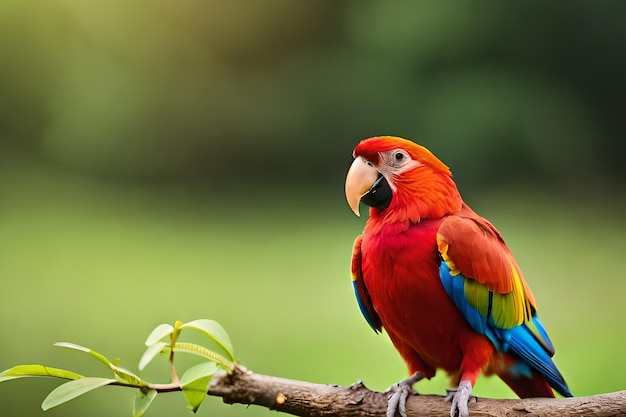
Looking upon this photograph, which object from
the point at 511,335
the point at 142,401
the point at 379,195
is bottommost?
the point at 142,401

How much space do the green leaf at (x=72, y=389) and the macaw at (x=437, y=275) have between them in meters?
0.44

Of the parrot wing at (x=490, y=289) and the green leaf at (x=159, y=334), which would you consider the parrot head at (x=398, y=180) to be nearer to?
the parrot wing at (x=490, y=289)

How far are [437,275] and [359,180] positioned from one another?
0.18 meters

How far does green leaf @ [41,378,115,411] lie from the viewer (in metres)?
0.77

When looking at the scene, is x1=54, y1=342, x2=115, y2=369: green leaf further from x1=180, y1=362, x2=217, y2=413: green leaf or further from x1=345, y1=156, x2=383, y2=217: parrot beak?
x1=345, y1=156, x2=383, y2=217: parrot beak

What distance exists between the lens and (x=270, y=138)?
9.50 ft

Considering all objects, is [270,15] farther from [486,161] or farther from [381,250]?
[381,250]

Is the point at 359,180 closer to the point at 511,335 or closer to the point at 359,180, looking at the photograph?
the point at 359,180

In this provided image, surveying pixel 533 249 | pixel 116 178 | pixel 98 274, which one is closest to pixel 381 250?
pixel 533 249

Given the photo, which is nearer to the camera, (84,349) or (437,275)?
(84,349)

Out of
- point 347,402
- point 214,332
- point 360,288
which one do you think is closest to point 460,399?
point 347,402

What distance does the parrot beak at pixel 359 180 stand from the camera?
1.08 m

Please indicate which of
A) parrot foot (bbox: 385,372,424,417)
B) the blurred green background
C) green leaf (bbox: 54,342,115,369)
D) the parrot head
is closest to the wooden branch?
parrot foot (bbox: 385,372,424,417)

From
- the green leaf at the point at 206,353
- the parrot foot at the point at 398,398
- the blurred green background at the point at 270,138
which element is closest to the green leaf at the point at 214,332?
the green leaf at the point at 206,353
